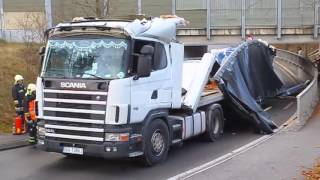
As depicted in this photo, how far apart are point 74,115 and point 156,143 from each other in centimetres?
190

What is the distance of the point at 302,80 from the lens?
104ft

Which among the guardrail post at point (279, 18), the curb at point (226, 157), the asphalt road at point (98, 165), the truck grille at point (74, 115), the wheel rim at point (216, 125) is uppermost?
the guardrail post at point (279, 18)

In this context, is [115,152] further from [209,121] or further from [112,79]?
[209,121]

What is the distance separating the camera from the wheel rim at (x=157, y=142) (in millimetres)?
11031

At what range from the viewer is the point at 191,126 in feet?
41.8

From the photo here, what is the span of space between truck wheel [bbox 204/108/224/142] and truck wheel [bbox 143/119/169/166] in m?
2.67

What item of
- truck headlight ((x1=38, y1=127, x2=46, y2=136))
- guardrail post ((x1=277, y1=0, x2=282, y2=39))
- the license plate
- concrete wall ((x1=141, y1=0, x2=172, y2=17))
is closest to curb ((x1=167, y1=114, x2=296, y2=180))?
the license plate

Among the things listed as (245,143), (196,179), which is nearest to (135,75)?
(196,179)

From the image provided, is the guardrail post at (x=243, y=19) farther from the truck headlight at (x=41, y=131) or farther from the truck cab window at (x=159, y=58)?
the truck headlight at (x=41, y=131)

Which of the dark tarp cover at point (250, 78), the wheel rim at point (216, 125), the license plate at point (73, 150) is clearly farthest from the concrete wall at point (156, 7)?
the license plate at point (73, 150)

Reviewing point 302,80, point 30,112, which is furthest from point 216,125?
point 302,80

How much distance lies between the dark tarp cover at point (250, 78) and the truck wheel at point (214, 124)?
29.9 inches

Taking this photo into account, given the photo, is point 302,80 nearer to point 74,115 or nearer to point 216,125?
point 216,125

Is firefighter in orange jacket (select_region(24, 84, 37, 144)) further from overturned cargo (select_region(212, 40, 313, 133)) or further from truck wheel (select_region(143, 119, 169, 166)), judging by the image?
overturned cargo (select_region(212, 40, 313, 133))
